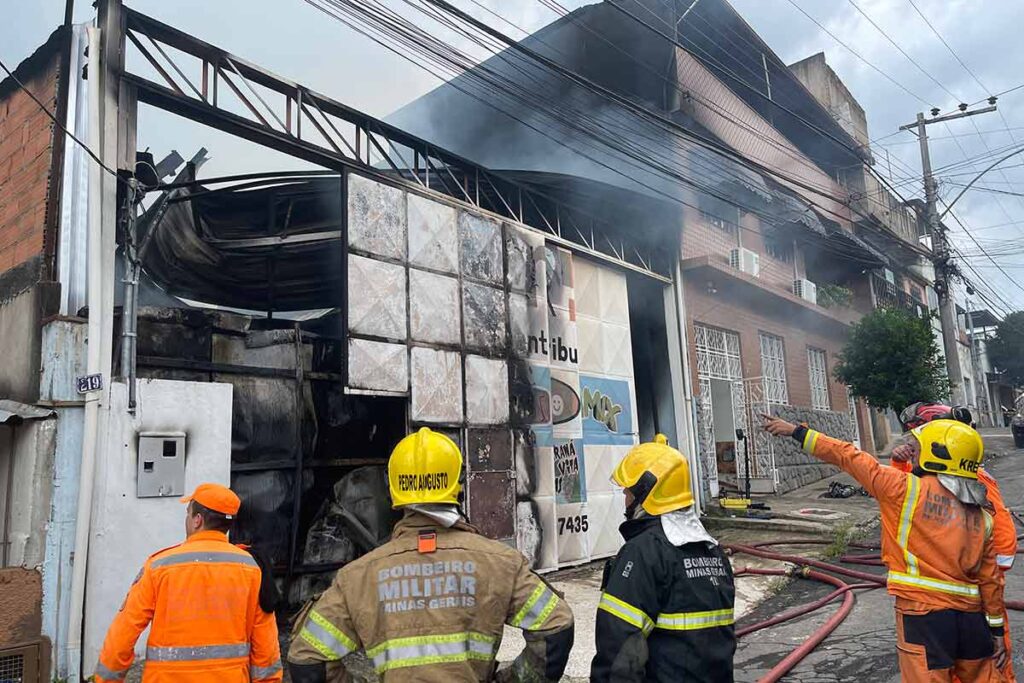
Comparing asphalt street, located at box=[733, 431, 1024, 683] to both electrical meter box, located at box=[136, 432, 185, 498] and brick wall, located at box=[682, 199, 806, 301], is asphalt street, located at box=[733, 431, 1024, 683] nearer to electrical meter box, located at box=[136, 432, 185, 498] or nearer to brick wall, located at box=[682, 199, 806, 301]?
electrical meter box, located at box=[136, 432, 185, 498]

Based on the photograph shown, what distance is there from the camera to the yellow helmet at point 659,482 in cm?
268

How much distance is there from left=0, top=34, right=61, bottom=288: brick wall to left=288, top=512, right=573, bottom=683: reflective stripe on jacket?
5018 millimetres

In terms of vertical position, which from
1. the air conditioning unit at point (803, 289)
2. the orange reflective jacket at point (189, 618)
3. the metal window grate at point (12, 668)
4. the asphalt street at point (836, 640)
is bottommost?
the asphalt street at point (836, 640)

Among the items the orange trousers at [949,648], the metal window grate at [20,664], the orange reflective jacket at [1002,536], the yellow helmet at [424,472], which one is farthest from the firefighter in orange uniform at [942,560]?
the metal window grate at [20,664]

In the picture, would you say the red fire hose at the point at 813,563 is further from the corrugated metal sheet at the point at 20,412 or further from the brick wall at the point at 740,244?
the corrugated metal sheet at the point at 20,412

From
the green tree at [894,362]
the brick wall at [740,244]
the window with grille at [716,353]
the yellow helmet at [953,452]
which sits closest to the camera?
the yellow helmet at [953,452]

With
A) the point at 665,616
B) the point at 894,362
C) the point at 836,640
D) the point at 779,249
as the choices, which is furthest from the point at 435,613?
the point at 779,249

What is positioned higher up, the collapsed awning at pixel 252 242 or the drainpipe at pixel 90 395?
the collapsed awning at pixel 252 242

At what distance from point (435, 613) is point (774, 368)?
52.8 feet

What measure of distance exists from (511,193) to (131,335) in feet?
18.5

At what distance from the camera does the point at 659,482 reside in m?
2.67

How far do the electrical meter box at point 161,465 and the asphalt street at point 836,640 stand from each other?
458 cm

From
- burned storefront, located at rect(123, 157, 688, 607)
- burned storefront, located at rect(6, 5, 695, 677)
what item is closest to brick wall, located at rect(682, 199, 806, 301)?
burned storefront, located at rect(6, 5, 695, 677)

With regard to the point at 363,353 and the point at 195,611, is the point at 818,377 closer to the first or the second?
the point at 363,353
